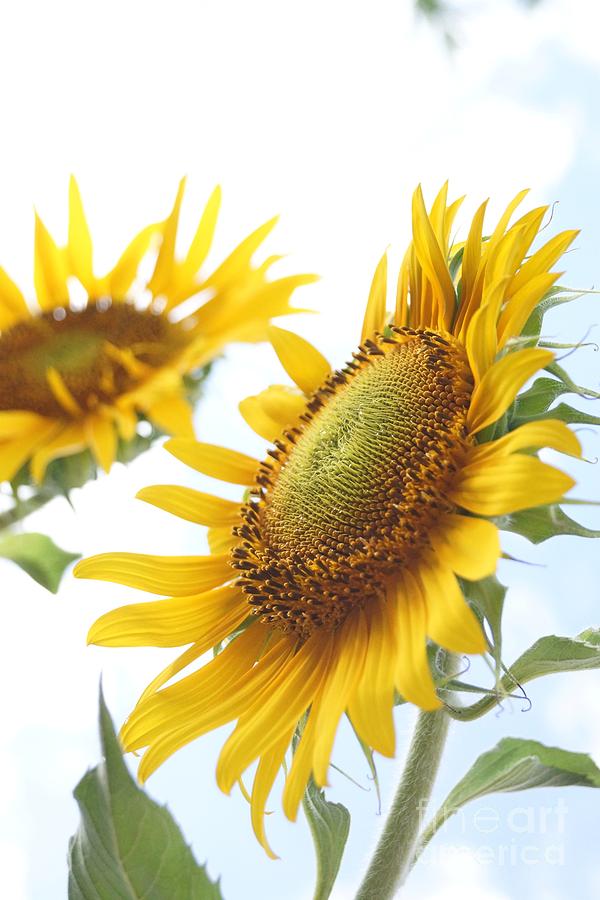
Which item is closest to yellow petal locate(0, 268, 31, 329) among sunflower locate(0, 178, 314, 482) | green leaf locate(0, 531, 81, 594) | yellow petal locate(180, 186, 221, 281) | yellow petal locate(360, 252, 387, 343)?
sunflower locate(0, 178, 314, 482)

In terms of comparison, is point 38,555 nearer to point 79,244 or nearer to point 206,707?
point 206,707

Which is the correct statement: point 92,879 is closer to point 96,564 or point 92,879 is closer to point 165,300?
point 96,564

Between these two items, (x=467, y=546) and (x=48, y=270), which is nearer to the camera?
(x=467, y=546)

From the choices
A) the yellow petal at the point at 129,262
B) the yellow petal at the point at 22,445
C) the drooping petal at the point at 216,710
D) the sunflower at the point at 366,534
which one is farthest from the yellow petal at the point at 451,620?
the yellow petal at the point at 129,262

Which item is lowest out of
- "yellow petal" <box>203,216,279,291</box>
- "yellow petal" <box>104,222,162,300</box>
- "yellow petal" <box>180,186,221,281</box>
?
"yellow petal" <box>203,216,279,291</box>

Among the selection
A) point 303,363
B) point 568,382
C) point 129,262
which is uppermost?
point 129,262

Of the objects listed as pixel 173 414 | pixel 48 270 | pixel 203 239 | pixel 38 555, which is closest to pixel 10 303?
pixel 48 270

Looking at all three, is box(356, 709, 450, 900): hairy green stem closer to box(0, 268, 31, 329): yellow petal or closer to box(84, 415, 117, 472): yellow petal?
box(84, 415, 117, 472): yellow petal
